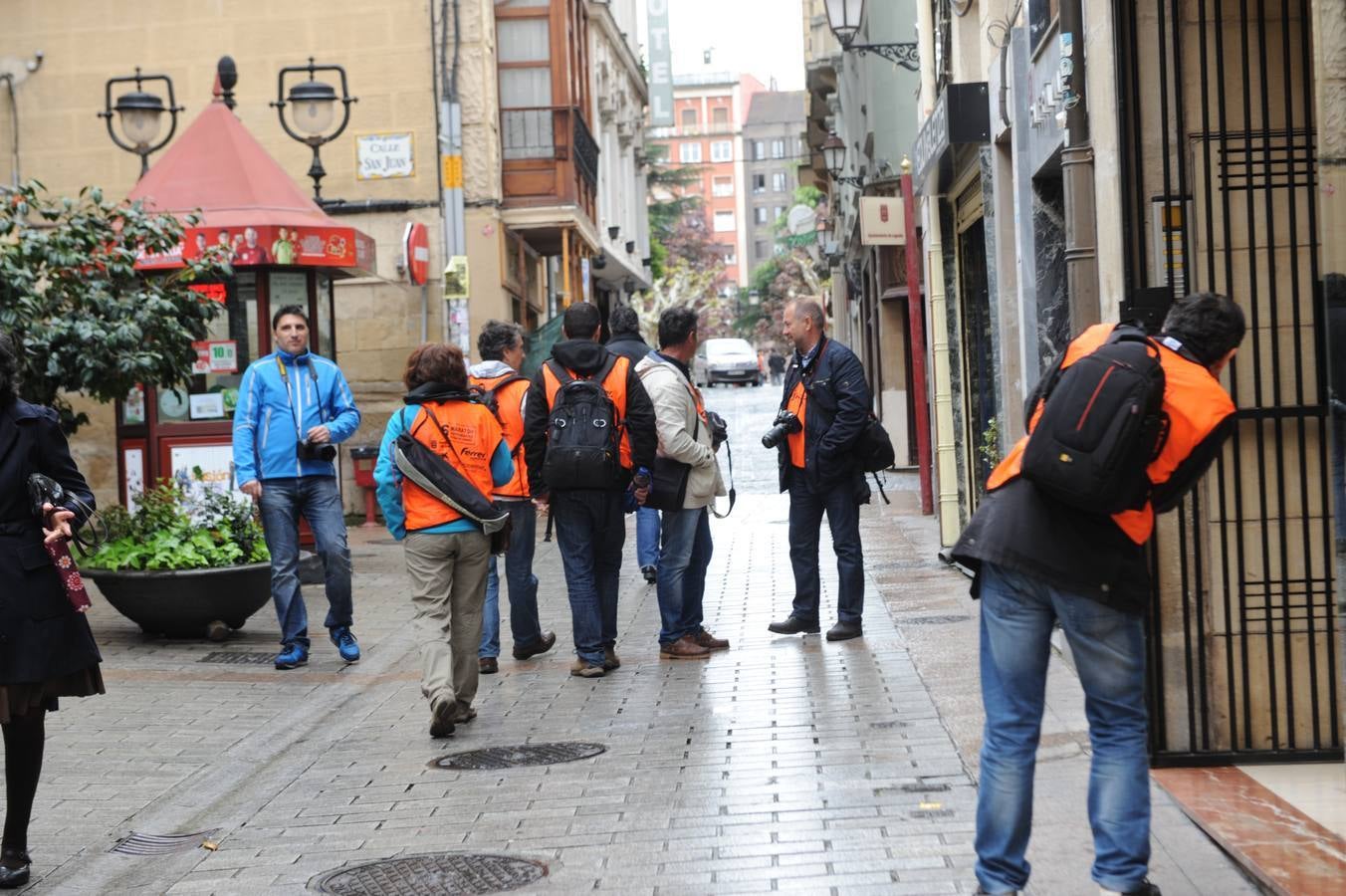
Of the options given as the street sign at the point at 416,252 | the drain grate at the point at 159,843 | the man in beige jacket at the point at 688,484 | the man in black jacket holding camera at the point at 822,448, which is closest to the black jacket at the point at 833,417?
the man in black jacket holding camera at the point at 822,448

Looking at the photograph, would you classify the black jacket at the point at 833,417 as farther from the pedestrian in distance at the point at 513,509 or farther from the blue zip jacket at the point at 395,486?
the blue zip jacket at the point at 395,486

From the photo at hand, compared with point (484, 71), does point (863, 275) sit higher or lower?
lower

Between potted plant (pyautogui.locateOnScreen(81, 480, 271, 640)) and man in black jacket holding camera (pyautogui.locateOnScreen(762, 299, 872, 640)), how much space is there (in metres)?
3.26

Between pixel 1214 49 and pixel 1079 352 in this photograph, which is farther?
pixel 1214 49

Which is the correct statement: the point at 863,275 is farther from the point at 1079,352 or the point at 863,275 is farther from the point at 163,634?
the point at 1079,352

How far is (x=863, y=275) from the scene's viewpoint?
3069 cm

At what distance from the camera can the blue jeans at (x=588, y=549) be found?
8.85m

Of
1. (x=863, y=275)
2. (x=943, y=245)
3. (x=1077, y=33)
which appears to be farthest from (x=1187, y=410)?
(x=863, y=275)

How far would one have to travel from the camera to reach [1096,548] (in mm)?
4453

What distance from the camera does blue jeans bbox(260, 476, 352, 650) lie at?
951 cm

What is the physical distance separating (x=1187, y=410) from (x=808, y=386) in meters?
5.29

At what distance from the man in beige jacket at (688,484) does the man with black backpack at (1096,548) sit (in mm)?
4712

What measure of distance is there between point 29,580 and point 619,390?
391cm

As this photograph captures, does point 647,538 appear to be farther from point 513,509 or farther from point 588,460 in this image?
point 588,460
